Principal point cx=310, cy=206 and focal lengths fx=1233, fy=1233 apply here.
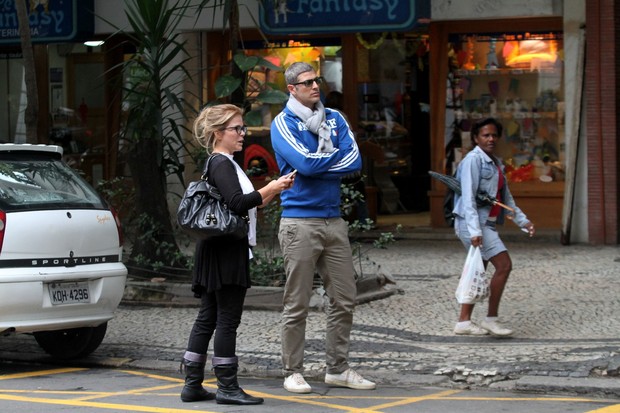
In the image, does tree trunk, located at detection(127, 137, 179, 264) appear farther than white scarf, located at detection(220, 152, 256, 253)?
Yes

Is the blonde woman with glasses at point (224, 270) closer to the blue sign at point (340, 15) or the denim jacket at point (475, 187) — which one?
the denim jacket at point (475, 187)

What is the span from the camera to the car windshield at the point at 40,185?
28.7ft

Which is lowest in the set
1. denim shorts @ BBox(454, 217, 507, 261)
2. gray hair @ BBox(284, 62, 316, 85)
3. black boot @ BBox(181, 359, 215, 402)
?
black boot @ BBox(181, 359, 215, 402)

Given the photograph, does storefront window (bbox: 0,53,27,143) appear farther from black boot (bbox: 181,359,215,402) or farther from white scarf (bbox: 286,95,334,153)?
black boot (bbox: 181,359,215,402)

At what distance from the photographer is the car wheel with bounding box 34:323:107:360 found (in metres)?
9.38

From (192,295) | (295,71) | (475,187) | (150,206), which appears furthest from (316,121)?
(150,206)

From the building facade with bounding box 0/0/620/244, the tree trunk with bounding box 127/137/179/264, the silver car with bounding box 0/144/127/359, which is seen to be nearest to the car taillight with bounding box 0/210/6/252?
the silver car with bounding box 0/144/127/359

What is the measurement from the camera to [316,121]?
784 cm

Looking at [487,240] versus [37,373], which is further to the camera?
[487,240]

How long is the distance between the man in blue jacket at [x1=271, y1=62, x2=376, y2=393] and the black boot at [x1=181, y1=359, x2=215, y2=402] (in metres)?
0.59

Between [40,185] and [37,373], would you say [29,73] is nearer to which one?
[40,185]

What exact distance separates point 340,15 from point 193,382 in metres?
8.14

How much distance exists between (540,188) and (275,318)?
630cm

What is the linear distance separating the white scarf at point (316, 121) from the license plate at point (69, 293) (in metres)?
2.16
